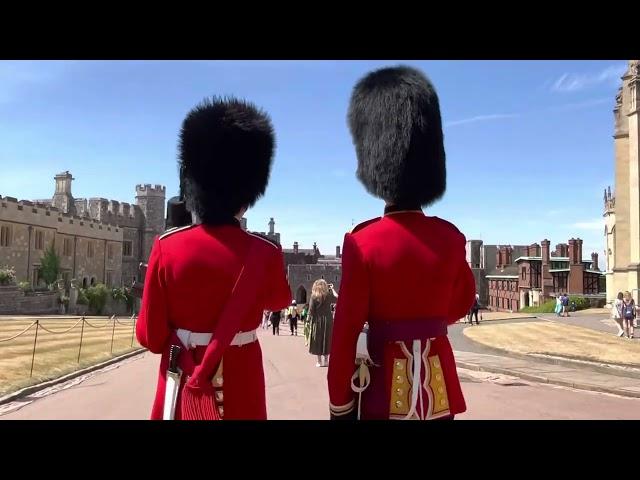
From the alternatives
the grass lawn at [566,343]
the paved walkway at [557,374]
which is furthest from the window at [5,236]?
the paved walkway at [557,374]

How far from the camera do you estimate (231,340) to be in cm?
283

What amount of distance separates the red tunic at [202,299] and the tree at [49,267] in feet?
131

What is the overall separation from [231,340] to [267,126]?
1.37 metres

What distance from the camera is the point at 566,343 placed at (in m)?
15.6

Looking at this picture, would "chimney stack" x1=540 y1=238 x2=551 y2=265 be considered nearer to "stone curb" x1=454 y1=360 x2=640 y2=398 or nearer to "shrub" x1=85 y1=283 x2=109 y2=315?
"shrub" x1=85 y1=283 x2=109 y2=315

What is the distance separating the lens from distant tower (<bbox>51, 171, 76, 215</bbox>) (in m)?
53.1

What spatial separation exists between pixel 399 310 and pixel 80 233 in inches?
1812

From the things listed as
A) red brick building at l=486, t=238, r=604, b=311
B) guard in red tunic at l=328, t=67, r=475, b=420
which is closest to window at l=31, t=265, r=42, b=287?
guard in red tunic at l=328, t=67, r=475, b=420

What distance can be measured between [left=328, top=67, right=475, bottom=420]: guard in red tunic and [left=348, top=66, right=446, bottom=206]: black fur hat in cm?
2

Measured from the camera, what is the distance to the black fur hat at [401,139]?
325cm

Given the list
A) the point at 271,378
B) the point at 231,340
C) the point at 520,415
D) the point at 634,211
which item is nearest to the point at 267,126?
the point at 231,340

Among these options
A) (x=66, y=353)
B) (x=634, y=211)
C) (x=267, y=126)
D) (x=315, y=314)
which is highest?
(x=634, y=211)

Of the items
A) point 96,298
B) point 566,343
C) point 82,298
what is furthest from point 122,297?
point 566,343
